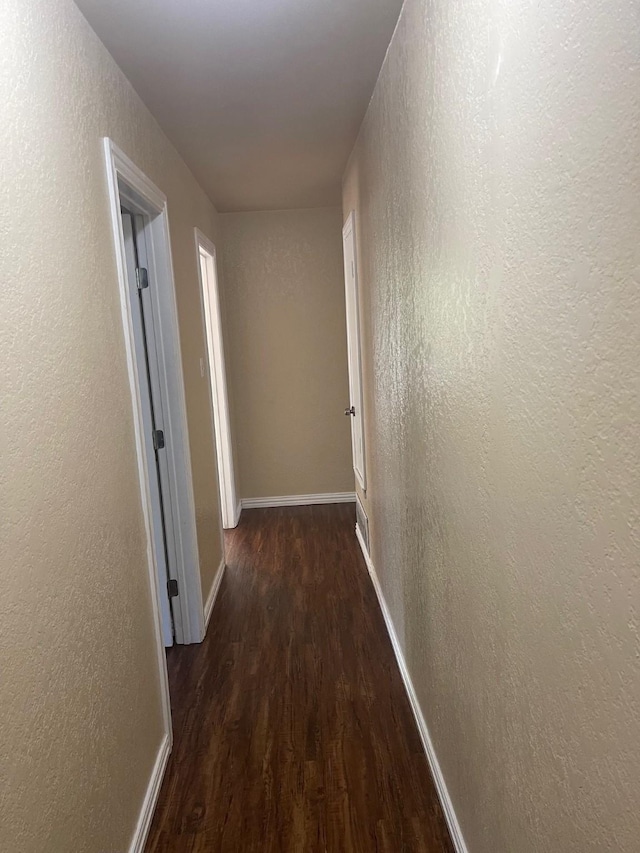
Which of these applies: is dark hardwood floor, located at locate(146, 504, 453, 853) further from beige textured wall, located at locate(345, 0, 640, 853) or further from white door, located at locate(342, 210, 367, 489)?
white door, located at locate(342, 210, 367, 489)

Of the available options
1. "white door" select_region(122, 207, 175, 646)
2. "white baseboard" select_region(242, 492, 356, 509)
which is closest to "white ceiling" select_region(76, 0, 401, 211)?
"white door" select_region(122, 207, 175, 646)

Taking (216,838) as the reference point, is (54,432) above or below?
above

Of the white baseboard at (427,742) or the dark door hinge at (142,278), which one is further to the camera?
the dark door hinge at (142,278)

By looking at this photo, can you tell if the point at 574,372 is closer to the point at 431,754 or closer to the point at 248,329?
the point at 431,754

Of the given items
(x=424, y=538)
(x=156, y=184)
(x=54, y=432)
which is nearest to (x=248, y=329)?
(x=156, y=184)

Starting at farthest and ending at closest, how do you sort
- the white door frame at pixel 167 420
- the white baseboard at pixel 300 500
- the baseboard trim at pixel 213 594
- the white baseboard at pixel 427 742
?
1. the white baseboard at pixel 300 500
2. the baseboard trim at pixel 213 594
3. the white door frame at pixel 167 420
4. the white baseboard at pixel 427 742

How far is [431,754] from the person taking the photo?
6.76 feet

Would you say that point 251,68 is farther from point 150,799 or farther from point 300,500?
point 300,500

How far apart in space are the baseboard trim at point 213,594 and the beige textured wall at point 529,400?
1.56m

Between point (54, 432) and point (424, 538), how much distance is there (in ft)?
3.76

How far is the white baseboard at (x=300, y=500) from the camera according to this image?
17.4ft

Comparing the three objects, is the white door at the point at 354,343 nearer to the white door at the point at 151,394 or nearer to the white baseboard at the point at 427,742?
the white baseboard at the point at 427,742

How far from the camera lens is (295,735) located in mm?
2312

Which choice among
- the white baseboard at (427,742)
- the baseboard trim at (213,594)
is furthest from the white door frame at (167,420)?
the white baseboard at (427,742)
